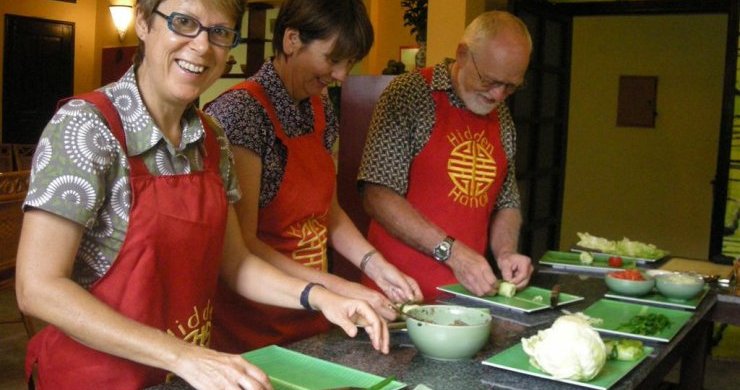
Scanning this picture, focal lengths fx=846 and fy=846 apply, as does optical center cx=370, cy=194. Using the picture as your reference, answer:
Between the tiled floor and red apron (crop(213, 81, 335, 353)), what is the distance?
8.33ft

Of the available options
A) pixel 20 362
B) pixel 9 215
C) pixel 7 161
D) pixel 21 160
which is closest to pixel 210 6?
pixel 9 215

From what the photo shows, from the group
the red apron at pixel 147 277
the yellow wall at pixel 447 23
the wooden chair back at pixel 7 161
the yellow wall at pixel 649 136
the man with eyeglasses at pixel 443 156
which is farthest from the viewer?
the yellow wall at pixel 649 136

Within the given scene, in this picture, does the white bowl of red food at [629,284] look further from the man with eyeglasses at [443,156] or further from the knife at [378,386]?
the knife at [378,386]

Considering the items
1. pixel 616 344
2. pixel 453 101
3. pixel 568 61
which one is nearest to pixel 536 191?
pixel 568 61

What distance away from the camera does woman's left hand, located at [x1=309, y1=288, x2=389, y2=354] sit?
1624mm

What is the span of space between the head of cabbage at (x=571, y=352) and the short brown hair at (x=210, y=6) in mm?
810

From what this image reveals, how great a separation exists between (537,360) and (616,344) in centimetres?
23

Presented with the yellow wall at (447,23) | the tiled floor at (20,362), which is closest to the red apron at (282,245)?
the tiled floor at (20,362)

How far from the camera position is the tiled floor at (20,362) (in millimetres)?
4395

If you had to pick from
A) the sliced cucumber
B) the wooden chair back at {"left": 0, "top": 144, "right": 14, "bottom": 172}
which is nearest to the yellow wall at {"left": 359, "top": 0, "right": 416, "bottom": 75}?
the wooden chair back at {"left": 0, "top": 144, "right": 14, "bottom": 172}

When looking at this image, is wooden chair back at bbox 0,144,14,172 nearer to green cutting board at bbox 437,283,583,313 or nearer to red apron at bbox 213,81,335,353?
red apron at bbox 213,81,335,353

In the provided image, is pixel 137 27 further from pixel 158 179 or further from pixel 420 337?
pixel 420 337

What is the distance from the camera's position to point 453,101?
9.18 feet

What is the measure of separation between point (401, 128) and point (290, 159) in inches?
25.2
